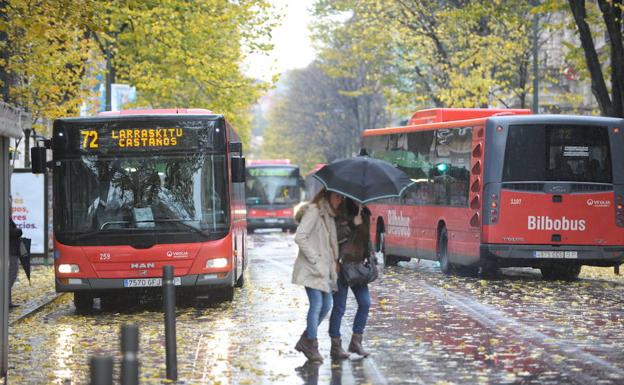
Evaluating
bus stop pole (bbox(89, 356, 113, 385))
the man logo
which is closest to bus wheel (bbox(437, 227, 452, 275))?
the man logo

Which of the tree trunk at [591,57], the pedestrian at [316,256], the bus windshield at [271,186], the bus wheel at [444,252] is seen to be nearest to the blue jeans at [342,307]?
the pedestrian at [316,256]

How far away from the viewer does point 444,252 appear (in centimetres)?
2489

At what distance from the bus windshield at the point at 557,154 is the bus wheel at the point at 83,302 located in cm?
760

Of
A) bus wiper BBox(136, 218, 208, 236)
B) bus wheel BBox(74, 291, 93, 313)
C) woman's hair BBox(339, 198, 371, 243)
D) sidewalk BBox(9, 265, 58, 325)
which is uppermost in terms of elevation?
woman's hair BBox(339, 198, 371, 243)

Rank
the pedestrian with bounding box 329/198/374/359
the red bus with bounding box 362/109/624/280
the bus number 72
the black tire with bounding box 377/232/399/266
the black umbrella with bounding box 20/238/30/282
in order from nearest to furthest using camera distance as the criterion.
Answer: the pedestrian with bounding box 329/198/374/359, the bus number 72, the black umbrella with bounding box 20/238/30/282, the red bus with bounding box 362/109/624/280, the black tire with bounding box 377/232/399/266

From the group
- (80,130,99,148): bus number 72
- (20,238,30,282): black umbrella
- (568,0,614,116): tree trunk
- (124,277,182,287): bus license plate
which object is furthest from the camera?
(568,0,614,116): tree trunk

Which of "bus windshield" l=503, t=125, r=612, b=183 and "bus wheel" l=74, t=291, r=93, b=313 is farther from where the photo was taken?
"bus windshield" l=503, t=125, r=612, b=183

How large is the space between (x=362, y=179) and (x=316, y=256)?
842mm

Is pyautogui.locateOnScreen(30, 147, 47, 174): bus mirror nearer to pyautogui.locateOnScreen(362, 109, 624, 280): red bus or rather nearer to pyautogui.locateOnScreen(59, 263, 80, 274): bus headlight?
pyautogui.locateOnScreen(59, 263, 80, 274): bus headlight

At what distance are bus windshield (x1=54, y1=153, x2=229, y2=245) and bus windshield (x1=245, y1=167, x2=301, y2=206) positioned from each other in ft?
128

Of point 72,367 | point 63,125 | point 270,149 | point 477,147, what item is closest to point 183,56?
point 477,147

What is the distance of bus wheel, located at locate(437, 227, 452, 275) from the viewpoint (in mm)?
24766

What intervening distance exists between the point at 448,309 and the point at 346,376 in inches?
255

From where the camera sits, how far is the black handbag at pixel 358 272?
12.0m
